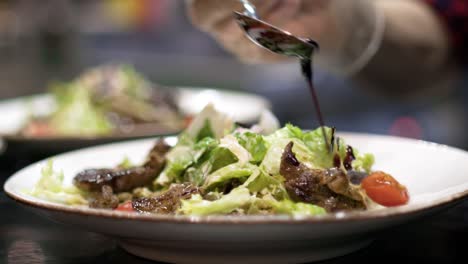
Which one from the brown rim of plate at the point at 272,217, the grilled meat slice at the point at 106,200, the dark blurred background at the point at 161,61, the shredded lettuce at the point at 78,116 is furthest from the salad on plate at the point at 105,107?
the brown rim of plate at the point at 272,217

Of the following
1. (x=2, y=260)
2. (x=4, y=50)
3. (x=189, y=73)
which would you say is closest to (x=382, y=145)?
(x=2, y=260)

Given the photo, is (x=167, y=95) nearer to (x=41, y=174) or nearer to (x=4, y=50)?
(x=41, y=174)

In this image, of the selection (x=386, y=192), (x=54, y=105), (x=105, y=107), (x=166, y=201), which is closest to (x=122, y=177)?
(x=166, y=201)

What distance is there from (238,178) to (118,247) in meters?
0.31

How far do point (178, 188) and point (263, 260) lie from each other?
0.36 m

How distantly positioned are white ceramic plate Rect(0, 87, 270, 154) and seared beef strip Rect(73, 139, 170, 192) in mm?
787

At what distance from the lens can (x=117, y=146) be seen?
2240 millimetres

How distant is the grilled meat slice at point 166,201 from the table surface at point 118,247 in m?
0.10

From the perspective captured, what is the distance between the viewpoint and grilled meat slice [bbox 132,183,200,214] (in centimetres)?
153

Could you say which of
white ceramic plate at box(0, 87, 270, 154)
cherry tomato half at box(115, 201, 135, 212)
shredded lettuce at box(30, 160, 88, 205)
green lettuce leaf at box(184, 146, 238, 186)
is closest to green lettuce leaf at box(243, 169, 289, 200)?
green lettuce leaf at box(184, 146, 238, 186)

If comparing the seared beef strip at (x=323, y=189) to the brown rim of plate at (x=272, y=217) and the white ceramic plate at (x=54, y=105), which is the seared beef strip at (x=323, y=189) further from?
the white ceramic plate at (x=54, y=105)

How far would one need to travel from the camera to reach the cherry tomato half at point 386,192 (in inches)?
62.2

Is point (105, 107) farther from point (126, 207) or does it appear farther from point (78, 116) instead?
point (126, 207)

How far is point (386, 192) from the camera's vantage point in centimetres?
158
